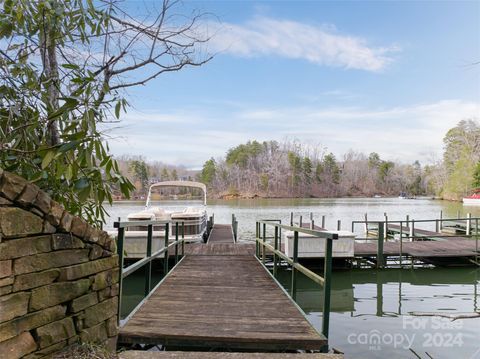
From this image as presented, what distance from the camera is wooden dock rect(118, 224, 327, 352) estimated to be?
117 inches

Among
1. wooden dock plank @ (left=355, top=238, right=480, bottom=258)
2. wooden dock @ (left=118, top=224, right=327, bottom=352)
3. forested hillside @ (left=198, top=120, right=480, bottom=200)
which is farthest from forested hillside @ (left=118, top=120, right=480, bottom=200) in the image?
wooden dock @ (left=118, top=224, right=327, bottom=352)

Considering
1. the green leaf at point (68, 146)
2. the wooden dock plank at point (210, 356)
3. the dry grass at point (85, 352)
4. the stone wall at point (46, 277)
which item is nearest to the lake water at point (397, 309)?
the wooden dock plank at point (210, 356)

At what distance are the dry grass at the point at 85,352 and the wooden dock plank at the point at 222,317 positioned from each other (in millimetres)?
378

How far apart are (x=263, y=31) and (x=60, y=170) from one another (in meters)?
6.31

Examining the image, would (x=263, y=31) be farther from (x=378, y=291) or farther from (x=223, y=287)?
(x=378, y=291)

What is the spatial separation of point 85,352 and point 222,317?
135 cm

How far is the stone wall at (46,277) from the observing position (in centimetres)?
202

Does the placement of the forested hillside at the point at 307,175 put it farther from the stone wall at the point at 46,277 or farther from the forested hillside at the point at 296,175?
the stone wall at the point at 46,277

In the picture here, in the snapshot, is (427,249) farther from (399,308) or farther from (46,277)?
(46,277)

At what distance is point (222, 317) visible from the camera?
3.51 metres

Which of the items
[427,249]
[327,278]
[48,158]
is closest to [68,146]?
[48,158]

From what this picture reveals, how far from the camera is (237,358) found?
268 cm

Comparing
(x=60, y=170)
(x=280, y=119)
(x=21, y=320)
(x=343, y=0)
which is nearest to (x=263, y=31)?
(x=343, y=0)

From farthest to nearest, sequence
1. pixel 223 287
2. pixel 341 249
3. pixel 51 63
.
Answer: pixel 341 249
pixel 223 287
pixel 51 63
